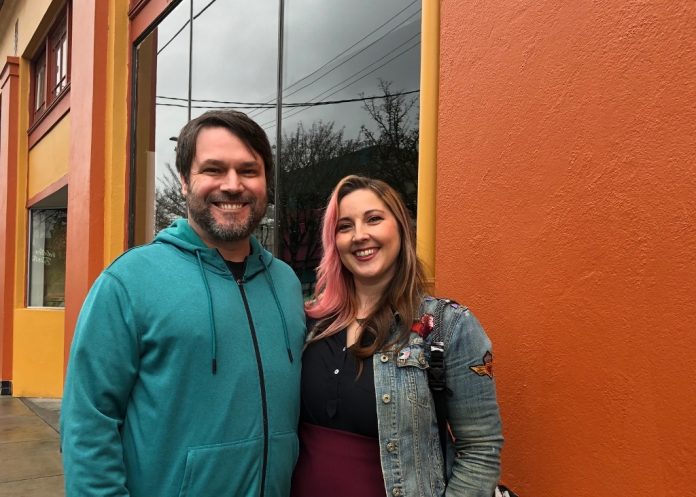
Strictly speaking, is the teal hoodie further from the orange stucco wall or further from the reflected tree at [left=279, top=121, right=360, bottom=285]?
the reflected tree at [left=279, top=121, right=360, bottom=285]

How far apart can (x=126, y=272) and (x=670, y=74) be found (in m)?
1.69

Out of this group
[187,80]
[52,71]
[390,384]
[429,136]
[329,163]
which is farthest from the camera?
[52,71]

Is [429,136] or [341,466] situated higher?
[429,136]

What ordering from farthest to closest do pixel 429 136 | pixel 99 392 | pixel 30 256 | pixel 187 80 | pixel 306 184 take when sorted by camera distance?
pixel 30 256, pixel 187 80, pixel 306 184, pixel 429 136, pixel 99 392

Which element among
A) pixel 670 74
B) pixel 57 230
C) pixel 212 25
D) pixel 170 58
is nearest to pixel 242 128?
pixel 670 74

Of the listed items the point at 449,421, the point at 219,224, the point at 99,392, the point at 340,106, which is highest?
the point at 340,106

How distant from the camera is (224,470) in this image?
185 centimetres

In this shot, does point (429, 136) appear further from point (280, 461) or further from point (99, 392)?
point (99, 392)

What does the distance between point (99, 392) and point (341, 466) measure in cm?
77

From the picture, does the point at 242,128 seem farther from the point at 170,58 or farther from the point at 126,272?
the point at 170,58

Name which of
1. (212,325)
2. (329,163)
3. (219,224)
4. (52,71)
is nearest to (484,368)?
(212,325)

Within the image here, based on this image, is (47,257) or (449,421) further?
(47,257)

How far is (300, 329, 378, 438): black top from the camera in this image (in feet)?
6.23

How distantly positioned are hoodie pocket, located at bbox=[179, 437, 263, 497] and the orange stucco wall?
960 mm
